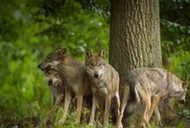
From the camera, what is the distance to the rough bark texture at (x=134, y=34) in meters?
11.3

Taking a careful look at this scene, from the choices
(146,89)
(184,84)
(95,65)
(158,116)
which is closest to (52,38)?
(184,84)

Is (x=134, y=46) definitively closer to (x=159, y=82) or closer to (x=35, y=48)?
(x=159, y=82)

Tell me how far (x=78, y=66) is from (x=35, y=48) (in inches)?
387

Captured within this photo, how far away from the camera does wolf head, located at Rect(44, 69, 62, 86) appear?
431 inches

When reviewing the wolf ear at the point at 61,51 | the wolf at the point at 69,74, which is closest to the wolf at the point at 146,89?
the wolf at the point at 69,74

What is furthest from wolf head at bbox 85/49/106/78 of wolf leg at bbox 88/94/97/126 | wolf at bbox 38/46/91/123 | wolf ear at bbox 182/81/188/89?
wolf ear at bbox 182/81/188/89

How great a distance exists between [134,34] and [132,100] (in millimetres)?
1426

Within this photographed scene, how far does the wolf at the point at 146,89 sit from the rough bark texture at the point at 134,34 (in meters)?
0.50

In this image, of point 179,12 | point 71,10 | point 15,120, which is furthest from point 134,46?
point 71,10

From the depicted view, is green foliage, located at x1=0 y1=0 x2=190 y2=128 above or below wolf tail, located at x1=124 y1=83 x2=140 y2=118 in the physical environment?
above

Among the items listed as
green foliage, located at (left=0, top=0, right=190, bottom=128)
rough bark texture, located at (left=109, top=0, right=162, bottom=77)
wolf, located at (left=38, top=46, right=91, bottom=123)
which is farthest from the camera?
green foliage, located at (left=0, top=0, right=190, bottom=128)

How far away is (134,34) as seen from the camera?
11.3 meters

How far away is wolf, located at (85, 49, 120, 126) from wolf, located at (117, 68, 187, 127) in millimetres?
268

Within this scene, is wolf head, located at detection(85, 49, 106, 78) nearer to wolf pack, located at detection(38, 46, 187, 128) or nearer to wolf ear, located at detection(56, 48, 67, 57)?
wolf pack, located at detection(38, 46, 187, 128)
